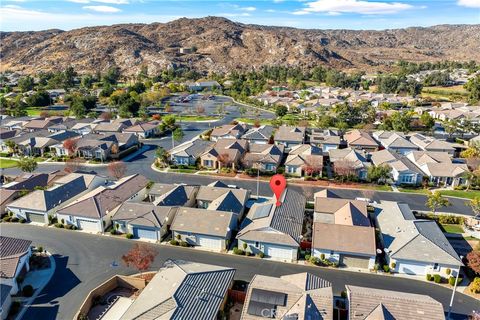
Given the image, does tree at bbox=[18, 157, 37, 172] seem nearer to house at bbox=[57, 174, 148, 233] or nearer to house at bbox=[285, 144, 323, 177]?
house at bbox=[57, 174, 148, 233]

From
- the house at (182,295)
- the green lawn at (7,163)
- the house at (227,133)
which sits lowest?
the green lawn at (7,163)

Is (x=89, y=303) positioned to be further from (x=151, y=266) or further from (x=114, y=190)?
(x=114, y=190)

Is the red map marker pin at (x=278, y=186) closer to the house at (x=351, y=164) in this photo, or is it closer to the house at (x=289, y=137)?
the house at (x=351, y=164)

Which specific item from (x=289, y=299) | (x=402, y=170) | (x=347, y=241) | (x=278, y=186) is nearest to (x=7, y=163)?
(x=278, y=186)

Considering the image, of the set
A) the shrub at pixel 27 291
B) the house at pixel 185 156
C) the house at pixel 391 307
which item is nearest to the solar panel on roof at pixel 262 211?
the house at pixel 391 307

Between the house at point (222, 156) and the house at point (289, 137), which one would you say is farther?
the house at point (289, 137)

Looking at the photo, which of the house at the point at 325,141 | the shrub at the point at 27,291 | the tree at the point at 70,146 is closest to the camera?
the shrub at the point at 27,291

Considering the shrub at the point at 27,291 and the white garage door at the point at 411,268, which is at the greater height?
the white garage door at the point at 411,268

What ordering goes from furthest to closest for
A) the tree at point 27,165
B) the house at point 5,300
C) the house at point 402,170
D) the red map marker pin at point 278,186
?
the house at point 402,170 < the tree at point 27,165 < the red map marker pin at point 278,186 < the house at point 5,300

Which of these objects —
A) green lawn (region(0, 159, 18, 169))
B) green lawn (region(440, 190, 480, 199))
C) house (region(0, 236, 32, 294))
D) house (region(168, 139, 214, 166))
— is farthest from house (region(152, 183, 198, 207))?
green lawn (region(440, 190, 480, 199))
